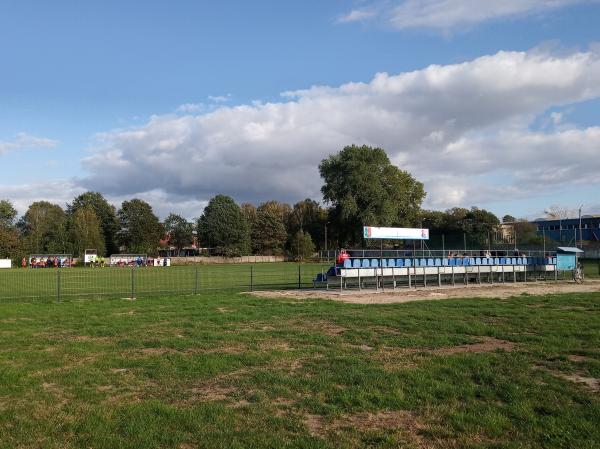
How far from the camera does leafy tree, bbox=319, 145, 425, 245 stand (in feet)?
241

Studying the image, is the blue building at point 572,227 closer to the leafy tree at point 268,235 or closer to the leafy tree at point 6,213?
the leafy tree at point 268,235

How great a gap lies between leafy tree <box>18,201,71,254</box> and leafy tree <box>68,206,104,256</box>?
1563 millimetres

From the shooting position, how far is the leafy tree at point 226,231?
347ft

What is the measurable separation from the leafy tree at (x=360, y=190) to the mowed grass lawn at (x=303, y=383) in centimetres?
6125

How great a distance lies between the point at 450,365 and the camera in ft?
24.7

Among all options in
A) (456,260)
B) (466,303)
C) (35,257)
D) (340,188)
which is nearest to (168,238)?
(35,257)

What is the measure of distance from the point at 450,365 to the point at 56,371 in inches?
229

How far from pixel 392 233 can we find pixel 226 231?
8307cm

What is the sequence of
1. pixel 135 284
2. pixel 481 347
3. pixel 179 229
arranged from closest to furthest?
pixel 481 347 < pixel 135 284 < pixel 179 229

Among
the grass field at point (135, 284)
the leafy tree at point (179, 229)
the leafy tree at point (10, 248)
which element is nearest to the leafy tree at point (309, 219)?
the leafy tree at point (179, 229)

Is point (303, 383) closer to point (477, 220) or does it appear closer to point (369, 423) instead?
point (369, 423)

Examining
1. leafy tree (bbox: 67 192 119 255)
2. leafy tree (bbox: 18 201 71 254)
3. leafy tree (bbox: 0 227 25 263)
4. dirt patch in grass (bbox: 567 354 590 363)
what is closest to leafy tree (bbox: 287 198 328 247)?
leafy tree (bbox: 67 192 119 255)

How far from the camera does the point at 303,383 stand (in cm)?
671

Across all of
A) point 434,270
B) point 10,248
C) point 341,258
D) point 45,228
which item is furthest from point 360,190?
point 45,228
